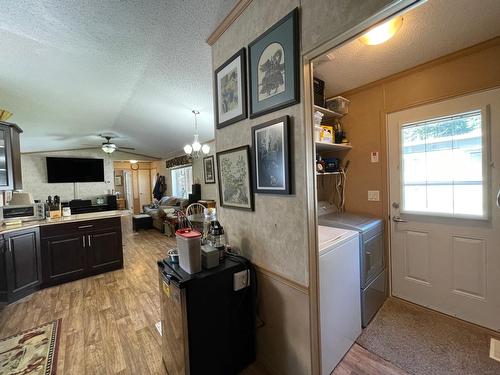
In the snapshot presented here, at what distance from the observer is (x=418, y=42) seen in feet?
5.61

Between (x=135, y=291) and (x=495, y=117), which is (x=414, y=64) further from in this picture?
(x=135, y=291)

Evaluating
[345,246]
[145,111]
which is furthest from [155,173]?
[345,246]

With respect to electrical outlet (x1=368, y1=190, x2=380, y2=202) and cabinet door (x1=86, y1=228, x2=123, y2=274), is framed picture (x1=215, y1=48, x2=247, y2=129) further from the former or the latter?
cabinet door (x1=86, y1=228, x2=123, y2=274)

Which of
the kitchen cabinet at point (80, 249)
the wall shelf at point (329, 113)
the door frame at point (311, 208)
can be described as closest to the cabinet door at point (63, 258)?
the kitchen cabinet at point (80, 249)

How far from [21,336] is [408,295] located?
3764 millimetres

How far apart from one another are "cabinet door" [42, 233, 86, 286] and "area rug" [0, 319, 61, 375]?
1054mm

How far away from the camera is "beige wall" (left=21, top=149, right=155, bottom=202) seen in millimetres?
5926

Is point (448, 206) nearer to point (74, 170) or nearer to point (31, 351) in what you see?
point (31, 351)

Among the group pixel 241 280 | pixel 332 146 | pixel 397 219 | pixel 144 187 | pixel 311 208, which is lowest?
pixel 241 280

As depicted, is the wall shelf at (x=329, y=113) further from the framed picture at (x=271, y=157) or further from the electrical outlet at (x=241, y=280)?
the electrical outlet at (x=241, y=280)

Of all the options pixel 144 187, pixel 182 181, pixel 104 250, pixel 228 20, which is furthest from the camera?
pixel 144 187

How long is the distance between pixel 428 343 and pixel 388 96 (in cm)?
228

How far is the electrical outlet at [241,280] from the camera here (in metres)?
1.44

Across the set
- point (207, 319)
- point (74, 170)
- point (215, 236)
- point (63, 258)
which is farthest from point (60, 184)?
point (207, 319)
